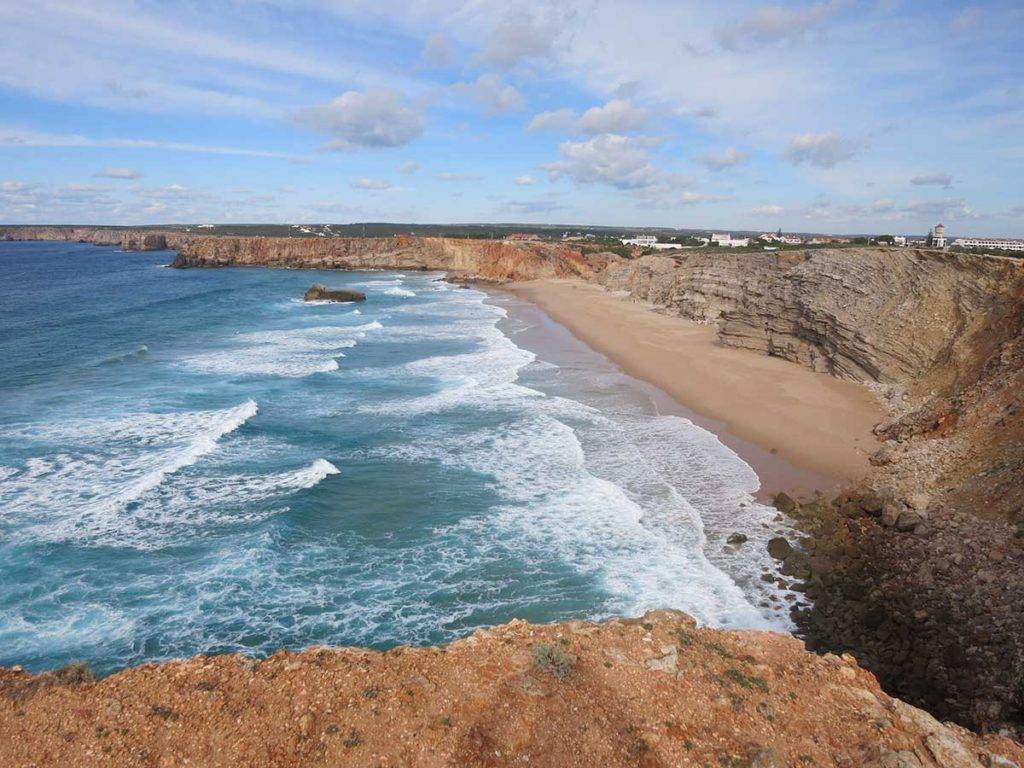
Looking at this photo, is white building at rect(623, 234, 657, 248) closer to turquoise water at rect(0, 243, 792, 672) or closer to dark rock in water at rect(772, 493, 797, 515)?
turquoise water at rect(0, 243, 792, 672)

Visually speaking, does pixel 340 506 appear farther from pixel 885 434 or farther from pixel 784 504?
pixel 885 434

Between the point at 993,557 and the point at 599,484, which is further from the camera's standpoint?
the point at 599,484

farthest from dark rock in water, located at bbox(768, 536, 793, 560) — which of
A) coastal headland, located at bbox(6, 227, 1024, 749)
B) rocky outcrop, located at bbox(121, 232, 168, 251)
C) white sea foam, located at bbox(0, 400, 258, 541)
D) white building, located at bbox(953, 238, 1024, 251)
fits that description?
rocky outcrop, located at bbox(121, 232, 168, 251)

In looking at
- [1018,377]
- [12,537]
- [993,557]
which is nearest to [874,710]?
[993,557]

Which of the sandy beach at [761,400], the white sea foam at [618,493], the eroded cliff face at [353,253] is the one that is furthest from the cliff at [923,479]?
the eroded cliff face at [353,253]

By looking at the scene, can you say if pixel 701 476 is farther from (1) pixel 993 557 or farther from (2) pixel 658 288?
(2) pixel 658 288

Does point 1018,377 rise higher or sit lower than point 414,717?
higher

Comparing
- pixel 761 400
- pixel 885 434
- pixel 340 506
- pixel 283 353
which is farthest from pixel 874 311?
pixel 283 353
